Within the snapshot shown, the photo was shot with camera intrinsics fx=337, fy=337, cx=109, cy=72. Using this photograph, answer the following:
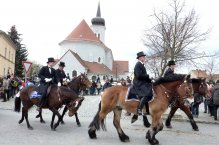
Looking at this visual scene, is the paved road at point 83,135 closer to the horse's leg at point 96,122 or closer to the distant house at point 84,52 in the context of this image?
the horse's leg at point 96,122

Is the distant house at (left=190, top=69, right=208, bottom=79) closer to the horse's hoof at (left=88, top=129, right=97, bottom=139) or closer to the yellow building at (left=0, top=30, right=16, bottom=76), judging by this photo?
the horse's hoof at (left=88, top=129, right=97, bottom=139)

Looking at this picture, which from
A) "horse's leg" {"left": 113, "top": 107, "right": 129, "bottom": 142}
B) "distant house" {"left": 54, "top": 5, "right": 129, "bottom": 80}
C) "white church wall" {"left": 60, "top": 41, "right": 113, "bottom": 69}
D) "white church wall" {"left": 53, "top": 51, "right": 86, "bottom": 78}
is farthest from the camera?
"white church wall" {"left": 60, "top": 41, "right": 113, "bottom": 69}

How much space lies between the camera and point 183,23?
18.5 metres

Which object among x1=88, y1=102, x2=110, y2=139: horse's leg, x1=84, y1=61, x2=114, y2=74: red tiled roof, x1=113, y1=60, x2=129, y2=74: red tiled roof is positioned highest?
x1=113, y1=60, x2=129, y2=74: red tiled roof

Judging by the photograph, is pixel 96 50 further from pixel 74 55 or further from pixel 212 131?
pixel 212 131

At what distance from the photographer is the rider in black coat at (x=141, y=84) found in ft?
30.8

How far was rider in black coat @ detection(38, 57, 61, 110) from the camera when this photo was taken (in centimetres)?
1162

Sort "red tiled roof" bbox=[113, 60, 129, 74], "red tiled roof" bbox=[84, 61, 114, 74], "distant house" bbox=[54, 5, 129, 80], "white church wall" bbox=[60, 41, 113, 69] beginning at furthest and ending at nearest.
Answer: "red tiled roof" bbox=[113, 60, 129, 74], "white church wall" bbox=[60, 41, 113, 69], "red tiled roof" bbox=[84, 61, 114, 74], "distant house" bbox=[54, 5, 129, 80]

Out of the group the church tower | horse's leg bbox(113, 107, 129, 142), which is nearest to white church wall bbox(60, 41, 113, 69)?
the church tower

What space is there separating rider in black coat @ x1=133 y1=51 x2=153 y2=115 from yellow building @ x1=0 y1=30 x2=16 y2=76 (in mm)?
44934

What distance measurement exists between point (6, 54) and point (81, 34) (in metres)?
28.8

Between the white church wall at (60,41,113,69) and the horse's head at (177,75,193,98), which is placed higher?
the white church wall at (60,41,113,69)

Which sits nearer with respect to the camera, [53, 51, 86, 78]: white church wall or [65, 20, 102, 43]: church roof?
[53, 51, 86, 78]: white church wall

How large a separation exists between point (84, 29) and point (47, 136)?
247 ft
